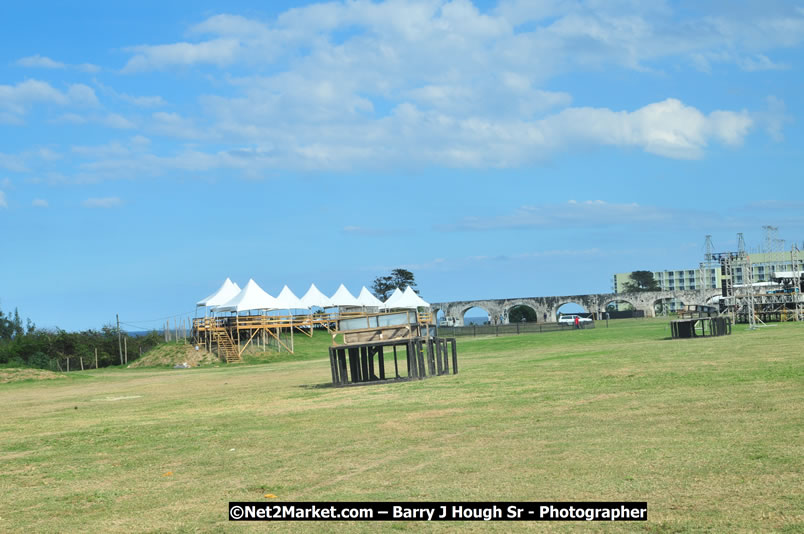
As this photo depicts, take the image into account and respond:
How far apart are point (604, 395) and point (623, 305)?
133702 mm

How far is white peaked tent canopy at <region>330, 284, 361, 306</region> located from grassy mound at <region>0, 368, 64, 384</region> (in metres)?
39.7

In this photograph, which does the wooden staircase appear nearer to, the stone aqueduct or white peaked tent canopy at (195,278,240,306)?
white peaked tent canopy at (195,278,240,306)

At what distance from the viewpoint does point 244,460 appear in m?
11.9

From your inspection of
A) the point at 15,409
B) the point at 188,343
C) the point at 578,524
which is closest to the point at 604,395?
the point at 578,524

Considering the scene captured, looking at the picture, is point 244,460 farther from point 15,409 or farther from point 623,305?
point 623,305

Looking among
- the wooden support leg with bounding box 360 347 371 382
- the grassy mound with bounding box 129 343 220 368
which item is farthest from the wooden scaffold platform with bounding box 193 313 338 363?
the wooden support leg with bounding box 360 347 371 382

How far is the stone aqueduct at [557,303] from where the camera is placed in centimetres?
11719

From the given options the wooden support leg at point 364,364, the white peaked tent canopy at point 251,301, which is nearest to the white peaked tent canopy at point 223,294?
the white peaked tent canopy at point 251,301

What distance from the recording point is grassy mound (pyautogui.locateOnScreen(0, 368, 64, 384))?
39844mm

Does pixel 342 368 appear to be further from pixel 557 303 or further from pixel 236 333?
pixel 557 303

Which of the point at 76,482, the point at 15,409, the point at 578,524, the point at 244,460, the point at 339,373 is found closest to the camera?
the point at 578,524

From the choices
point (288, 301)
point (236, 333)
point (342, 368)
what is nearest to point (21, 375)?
point (342, 368)

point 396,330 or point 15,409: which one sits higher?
point 396,330

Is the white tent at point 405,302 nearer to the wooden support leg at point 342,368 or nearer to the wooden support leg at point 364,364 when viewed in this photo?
the wooden support leg at point 364,364
